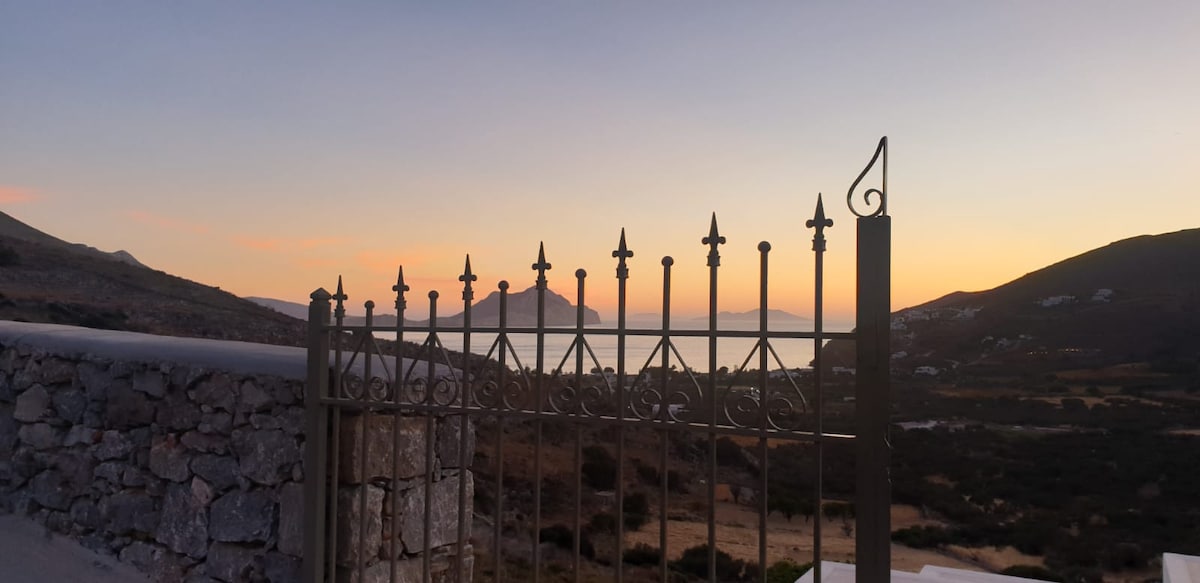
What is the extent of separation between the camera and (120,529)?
4.90 m

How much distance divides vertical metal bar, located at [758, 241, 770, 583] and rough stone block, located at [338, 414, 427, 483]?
2050mm

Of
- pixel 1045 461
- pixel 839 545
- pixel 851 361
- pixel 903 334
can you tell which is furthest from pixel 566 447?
pixel 903 334

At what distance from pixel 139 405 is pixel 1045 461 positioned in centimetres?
2013

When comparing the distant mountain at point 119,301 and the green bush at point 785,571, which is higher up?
the distant mountain at point 119,301

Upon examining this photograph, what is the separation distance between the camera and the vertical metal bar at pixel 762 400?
8.76 feet

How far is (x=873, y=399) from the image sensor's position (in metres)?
2.65

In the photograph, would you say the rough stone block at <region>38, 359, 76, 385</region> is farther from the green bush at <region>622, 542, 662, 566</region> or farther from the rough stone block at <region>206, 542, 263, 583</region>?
the green bush at <region>622, 542, 662, 566</region>

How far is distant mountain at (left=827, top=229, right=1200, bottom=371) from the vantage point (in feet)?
117

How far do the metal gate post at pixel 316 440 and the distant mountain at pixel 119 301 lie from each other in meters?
19.2

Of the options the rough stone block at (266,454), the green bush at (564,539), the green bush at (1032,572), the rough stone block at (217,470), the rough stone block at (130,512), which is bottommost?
the green bush at (1032,572)

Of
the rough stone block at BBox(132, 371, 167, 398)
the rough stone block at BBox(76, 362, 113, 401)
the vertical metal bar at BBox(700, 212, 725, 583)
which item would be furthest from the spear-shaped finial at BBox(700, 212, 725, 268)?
the rough stone block at BBox(76, 362, 113, 401)

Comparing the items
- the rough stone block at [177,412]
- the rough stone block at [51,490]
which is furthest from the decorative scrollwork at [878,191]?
the rough stone block at [51,490]

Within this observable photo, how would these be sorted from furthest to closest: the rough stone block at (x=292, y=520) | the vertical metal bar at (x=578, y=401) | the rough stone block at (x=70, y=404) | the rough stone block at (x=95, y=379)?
the rough stone block at (x=70, y=404) → the rough stone block at (x=95, y=379) → the rough stone block at (x=292, y=520) → the vertical metal bar at (x=578, y=401)

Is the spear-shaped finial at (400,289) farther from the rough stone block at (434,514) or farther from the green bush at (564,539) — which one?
the green bush at (564,539)
